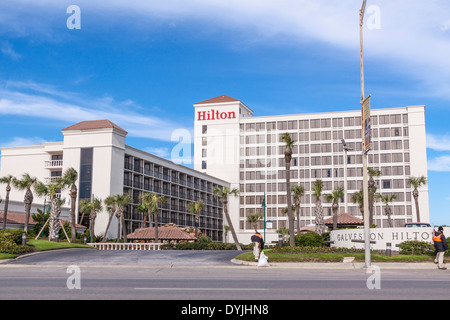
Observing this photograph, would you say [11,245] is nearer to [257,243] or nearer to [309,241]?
[257,243]

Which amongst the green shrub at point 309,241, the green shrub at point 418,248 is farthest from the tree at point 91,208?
the green shrub at point 418,248

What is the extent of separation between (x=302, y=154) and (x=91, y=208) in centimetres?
5877

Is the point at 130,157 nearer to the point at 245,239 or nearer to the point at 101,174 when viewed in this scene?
the point at 101,174

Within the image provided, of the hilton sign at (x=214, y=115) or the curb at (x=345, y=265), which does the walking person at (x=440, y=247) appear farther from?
the hilton sign at (x=214, y=115)

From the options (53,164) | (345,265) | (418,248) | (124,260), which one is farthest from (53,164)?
(418,248)

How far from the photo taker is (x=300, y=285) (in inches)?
537

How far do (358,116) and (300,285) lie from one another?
325 ft

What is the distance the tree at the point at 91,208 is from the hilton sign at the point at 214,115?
4976cm

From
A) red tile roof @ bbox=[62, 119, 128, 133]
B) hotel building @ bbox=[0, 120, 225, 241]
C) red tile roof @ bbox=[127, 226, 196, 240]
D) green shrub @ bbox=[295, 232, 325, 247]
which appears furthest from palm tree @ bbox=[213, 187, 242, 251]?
red tile roof @ bbox=[62, 119, 128, 133]
